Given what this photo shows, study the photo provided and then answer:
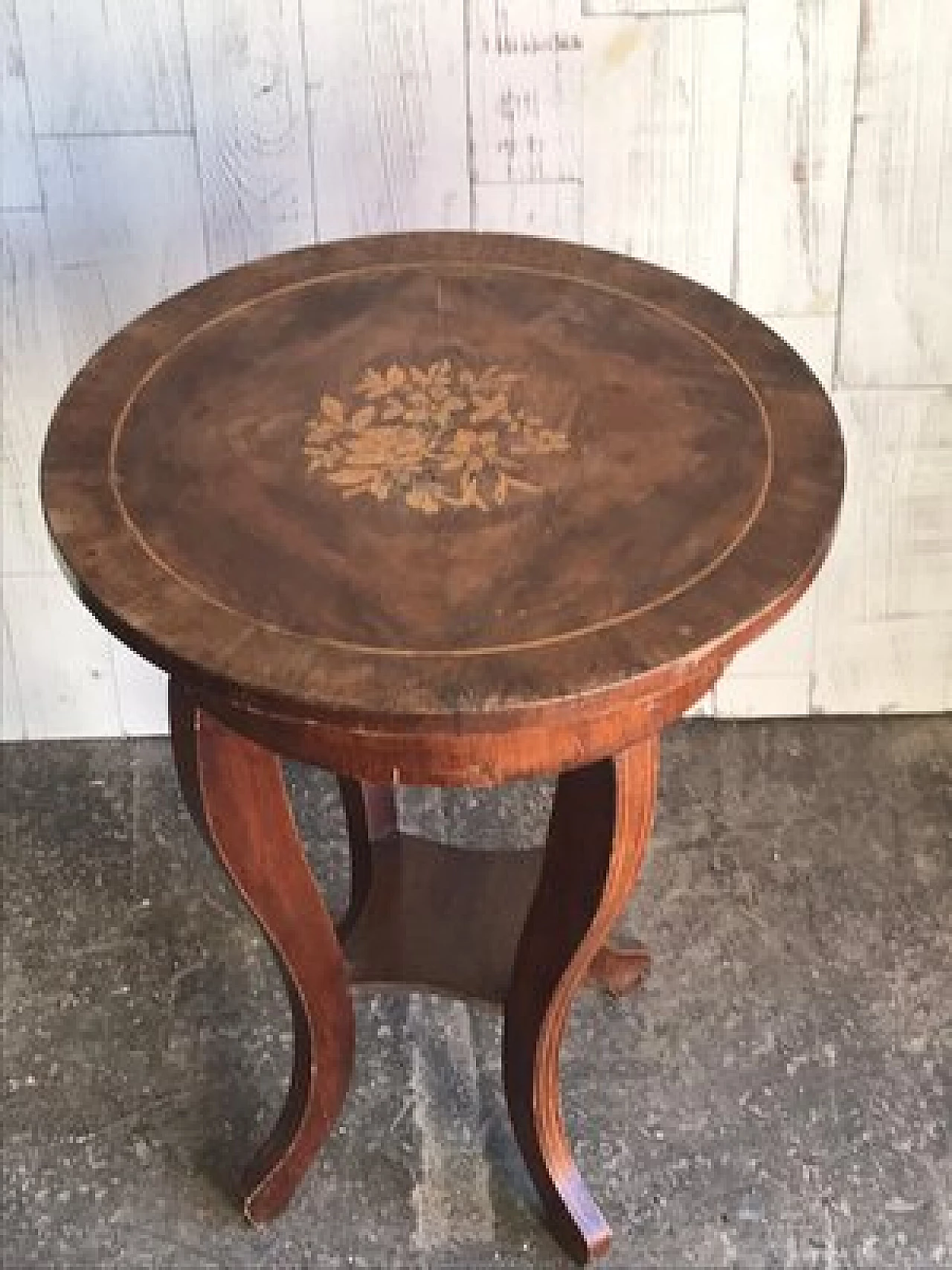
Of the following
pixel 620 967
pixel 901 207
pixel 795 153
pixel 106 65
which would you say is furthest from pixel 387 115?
pixel 620 967

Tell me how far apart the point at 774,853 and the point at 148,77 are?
106cm

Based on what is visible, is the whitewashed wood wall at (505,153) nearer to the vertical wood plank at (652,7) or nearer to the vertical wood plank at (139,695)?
the vertical wood plank at (652,7)

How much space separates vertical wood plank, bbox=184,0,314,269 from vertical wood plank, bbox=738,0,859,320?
1.43ft

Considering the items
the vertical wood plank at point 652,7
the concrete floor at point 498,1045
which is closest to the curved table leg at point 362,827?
the concrete floor at point 498,1045

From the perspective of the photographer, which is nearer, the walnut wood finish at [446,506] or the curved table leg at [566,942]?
the walnut wood finish at [446,506]

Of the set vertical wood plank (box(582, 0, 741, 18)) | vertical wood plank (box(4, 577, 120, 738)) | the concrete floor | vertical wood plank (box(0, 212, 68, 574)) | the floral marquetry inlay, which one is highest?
vertical wood plank (box(582, 0, 741, 18))

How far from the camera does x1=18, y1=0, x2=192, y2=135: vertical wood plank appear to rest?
1646 millimetres

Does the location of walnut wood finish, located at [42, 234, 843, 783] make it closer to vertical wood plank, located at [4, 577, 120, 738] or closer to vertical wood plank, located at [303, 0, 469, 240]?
vertical wood plank, located at [303, 0, 469, 240]

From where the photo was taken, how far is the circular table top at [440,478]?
1154mm

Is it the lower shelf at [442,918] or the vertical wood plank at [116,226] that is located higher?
the vertical wood plank at [116,226]

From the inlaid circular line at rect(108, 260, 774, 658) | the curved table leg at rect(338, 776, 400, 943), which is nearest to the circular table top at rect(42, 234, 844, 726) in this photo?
the inlaid circular line at rect(108, 260, 774, 658)

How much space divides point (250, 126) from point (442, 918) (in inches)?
31.5

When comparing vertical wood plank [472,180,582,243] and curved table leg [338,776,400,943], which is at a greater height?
vertical wood plank [472,180,582,243]

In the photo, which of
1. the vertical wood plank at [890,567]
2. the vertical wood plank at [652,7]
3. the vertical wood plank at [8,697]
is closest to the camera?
the vertical wood plank at [652,7]
